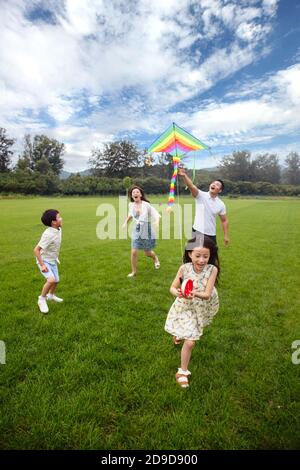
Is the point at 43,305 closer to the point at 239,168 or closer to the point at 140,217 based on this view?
the point at 140,217

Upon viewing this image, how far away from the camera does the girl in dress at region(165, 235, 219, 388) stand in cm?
294

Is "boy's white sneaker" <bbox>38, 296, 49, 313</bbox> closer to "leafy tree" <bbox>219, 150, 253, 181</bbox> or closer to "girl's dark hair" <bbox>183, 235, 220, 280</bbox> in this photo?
"girl's dark hair" <bbox>183, 235, 220, 280</bbox>

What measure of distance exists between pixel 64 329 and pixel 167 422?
209cm

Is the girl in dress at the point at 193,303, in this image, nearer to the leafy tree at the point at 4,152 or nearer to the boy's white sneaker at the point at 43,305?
the boy's white sneaker at the point at 43,305

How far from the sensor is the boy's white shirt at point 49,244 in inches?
171

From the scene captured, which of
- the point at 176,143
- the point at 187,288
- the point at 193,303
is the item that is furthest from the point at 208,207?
the point at 187,288

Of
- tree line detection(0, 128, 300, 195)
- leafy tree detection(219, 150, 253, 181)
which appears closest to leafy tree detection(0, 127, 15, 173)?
tree line detection(0, 128, 300, 195)

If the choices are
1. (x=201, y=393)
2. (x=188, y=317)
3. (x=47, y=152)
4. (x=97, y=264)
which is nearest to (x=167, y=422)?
(x=201, y=393)

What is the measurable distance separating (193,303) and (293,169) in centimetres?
11426

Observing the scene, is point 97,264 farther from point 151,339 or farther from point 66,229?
point 66,229

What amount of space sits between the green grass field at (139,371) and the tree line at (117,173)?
42.7m

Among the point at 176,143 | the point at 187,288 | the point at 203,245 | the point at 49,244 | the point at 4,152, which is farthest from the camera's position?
the point at 4,152

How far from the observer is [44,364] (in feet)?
10.4

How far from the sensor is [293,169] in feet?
331
